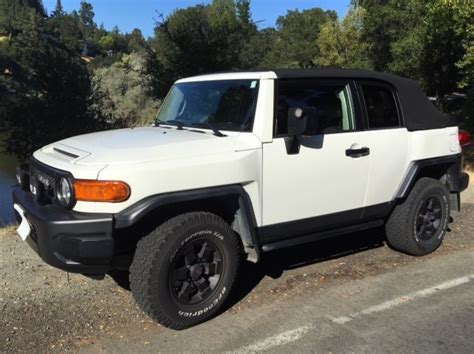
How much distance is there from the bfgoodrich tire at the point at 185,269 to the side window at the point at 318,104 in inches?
39.3

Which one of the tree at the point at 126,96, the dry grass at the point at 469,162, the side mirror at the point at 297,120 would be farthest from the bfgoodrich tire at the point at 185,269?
the tree at the point at 126,96

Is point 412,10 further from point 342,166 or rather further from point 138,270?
point 138,270

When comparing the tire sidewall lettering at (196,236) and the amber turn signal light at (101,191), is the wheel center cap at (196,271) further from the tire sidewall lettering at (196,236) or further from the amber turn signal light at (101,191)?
the amber turn signal light at (101,191)

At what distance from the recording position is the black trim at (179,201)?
3.47 meters

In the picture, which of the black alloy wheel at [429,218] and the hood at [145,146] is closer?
the hood at [145,146]

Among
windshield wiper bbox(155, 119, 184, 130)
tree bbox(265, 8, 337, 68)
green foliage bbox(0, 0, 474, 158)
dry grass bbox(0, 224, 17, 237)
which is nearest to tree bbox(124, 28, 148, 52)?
green foliage bbox(0, 0, 474, 158)

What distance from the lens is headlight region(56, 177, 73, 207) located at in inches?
138

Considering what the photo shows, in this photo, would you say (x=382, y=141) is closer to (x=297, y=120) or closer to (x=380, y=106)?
(x=380, y=106)

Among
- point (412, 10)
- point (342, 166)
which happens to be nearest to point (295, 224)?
point (342, 166)

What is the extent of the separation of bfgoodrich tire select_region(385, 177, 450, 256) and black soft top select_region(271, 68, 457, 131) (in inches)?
24.2

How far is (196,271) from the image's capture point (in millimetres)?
3861

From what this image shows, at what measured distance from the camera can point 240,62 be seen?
21594mm

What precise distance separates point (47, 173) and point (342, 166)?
2.41 metres

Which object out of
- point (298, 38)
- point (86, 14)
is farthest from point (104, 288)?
point (86, 14)
